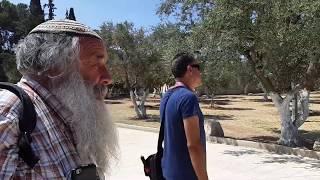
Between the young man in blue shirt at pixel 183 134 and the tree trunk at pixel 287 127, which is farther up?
the young man in blue shirt at pixel 183 134

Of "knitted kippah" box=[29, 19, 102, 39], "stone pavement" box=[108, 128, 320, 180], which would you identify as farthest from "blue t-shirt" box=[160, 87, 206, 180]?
"stone pavement" box=[108, 128, 320, 180]

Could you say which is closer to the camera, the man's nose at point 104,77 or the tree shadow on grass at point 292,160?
the man's nose at point 104,77

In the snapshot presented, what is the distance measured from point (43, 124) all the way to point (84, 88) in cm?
26

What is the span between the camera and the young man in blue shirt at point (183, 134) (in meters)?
3.81

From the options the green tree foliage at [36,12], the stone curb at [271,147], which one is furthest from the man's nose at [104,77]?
the green tree foliage at [36,12]

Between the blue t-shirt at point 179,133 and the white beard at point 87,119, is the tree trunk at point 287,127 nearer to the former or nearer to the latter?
the blue t-shirt at point 179,133

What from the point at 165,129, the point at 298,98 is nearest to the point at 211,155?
the point at 298,98

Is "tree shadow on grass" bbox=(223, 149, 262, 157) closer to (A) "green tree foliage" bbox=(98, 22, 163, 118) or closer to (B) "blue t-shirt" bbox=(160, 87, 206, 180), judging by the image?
(B) "blue t-shirt" bbox=(160, 87, 206, 180)

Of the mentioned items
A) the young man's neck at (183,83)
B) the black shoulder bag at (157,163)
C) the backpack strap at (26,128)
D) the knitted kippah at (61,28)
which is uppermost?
the knitted kippah at (61,28)

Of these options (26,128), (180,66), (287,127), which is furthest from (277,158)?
(26,128)

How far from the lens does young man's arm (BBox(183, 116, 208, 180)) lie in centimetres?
379

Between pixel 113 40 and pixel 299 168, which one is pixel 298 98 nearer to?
pixel 299 168

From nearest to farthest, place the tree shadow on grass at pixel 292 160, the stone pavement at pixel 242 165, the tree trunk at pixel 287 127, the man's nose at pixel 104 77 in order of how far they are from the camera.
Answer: the man's nose at pixel 104 77
the stone pavement at pixel 242 165
the tree shadow on grass at pixel 292 160
the tree trunk at pixel 287 127

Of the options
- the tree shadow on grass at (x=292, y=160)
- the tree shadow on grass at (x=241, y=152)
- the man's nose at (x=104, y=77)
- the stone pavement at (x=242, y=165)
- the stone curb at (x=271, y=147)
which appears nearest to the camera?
the man's nose at (x=104, y=77)
